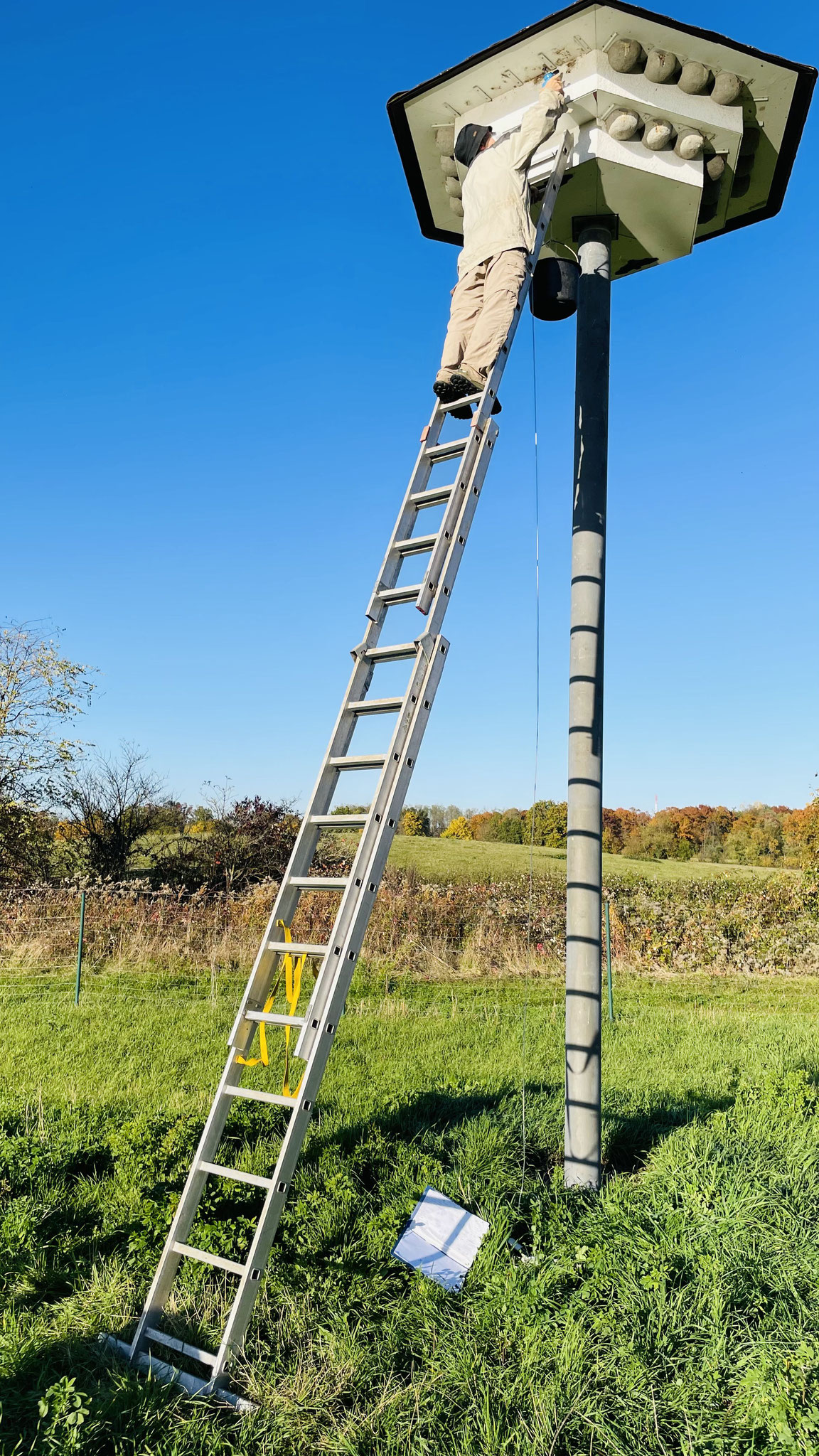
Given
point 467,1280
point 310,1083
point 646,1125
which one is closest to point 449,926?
point 646,1125

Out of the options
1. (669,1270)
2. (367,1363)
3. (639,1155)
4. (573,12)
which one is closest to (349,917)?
(367,1363)

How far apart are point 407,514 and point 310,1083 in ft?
8.62

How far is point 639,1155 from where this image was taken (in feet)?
16.4

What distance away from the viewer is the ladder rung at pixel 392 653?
3.77m

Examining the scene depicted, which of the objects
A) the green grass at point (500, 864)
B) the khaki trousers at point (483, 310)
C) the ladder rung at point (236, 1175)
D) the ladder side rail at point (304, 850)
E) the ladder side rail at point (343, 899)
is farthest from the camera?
the green grass at point (500, 864)

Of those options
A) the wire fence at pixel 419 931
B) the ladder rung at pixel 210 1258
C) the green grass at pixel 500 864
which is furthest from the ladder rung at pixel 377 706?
the green grass at pixel 500 864

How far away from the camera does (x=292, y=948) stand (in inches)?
140

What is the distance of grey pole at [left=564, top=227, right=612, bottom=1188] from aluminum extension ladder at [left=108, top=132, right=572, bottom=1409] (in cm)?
92

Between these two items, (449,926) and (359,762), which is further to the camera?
(449,926)

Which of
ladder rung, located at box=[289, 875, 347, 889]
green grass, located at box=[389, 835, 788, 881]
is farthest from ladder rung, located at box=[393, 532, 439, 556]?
green grass, located at box=[389, 835, 788, 881]

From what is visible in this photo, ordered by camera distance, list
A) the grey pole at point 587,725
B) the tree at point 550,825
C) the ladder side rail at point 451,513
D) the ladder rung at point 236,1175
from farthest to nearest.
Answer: the tree at point 550,825, the grey pole at point 587,725, the ladder side rail at point 451,513, the ladder rung at point 236,1175

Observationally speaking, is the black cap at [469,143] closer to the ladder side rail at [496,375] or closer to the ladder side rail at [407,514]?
the ladder side rail at [496,375]

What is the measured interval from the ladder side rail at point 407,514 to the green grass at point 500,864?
13.9m

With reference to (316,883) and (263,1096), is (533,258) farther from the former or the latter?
(263,1096)
